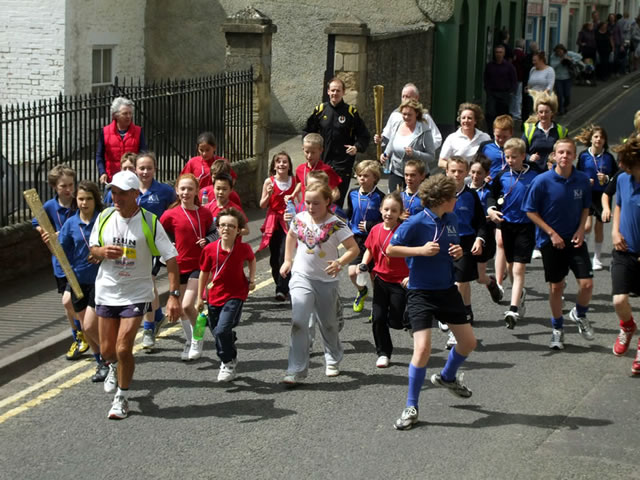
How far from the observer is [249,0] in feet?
81.3

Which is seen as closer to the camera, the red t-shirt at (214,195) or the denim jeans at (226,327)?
the denim jeans at (226,327)

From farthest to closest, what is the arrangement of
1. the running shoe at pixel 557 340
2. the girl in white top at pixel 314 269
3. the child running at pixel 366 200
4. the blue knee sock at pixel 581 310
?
the child running at pixel 366 200 < the blue knee sock at pixel 581 310 < the running shoe at pixel 557 340 < the girl in white top at pixel 314 269

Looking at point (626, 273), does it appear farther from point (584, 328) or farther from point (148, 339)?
point (148, 339)

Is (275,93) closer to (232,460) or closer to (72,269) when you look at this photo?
(72,269)

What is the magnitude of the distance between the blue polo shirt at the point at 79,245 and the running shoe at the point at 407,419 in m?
2.88

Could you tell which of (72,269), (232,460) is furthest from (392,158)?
(232,460)

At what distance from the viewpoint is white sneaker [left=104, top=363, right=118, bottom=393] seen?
8773mm

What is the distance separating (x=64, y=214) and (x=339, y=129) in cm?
467

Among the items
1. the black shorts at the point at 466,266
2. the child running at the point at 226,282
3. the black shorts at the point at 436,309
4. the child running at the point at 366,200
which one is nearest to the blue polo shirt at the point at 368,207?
the child running at the point at 366,200

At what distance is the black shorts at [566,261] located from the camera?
10125mm

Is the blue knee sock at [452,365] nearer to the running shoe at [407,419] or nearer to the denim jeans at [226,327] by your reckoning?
the running shoe at [407,419]

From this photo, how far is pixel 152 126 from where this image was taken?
1538cm

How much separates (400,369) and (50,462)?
3.22m

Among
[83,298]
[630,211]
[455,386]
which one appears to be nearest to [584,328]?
[630,211]
